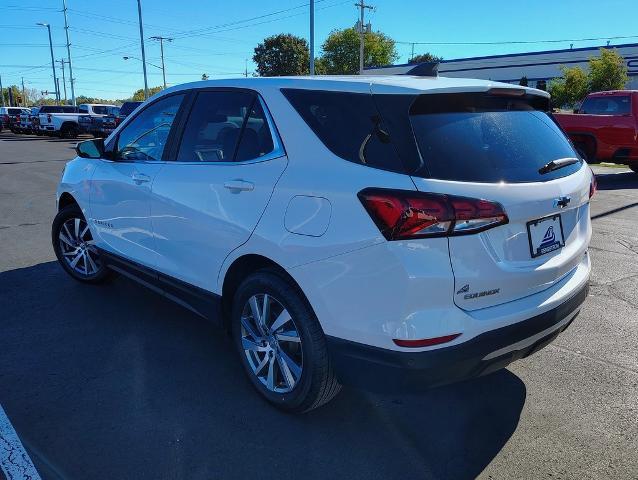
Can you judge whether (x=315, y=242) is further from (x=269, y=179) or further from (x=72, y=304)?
(x=72, y=304)

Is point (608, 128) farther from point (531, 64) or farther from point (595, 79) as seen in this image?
point (531, 64)

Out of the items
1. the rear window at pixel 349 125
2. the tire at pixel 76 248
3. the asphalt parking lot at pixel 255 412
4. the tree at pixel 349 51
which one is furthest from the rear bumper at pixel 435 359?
the tree at pixel 349 51

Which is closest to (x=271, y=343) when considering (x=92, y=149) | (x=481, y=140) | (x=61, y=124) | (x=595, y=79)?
(x=481, y=140)

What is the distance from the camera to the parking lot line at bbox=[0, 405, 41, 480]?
2469mm

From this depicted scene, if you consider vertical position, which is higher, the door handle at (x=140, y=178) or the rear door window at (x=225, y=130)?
the rear door window at (x=225, y=130)

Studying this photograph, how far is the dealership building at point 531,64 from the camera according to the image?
41.1 metres

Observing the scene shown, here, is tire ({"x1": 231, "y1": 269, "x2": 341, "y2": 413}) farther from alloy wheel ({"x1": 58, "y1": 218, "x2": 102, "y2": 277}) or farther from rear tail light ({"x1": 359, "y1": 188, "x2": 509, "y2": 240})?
alloy wheel ({"x1": 58, "y1": 218, "x2": 102, "y2": 277})

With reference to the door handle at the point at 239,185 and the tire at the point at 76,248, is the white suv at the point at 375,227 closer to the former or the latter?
the door handle at the point at 239,185

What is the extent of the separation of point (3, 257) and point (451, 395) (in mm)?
5188

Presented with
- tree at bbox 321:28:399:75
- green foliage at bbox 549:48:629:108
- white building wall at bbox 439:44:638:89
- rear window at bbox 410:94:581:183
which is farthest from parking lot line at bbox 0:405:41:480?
tree at bbox 321:28:399:75

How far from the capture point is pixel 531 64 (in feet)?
155

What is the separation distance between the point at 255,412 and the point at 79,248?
290 centimetres

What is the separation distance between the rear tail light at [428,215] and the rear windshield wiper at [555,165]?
594mm

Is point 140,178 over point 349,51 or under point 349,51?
under
